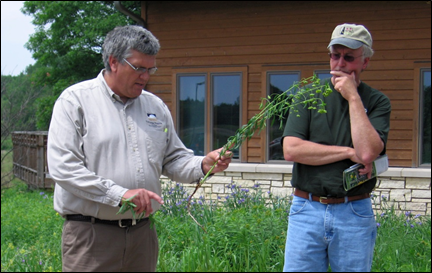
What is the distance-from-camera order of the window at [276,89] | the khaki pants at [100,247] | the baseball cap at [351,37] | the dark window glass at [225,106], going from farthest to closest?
1. the dark window glass at [225,106]
2. the window at [276,89]
3. the baseball cap at [351,37]
4. the khaki pants at [100,247]

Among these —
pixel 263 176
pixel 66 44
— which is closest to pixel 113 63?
pixel 263 176

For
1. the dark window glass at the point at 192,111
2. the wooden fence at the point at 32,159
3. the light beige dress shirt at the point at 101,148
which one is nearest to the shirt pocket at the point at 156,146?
the light beige dress shirt at the point at 101,148

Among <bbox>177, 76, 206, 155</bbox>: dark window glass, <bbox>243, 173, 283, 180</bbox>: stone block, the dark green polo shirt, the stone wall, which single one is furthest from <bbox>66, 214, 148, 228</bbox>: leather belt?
<bbox>177, 76, 206, 155</bbox>: dark window glass

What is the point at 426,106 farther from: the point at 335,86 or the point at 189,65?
the point at 335,86

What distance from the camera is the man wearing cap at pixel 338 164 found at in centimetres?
254

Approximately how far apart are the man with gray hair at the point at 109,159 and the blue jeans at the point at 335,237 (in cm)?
57

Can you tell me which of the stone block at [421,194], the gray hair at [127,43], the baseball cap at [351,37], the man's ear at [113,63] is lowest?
the stone block at [421,194]

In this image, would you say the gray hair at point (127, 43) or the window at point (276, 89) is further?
the window at point (276, 89)

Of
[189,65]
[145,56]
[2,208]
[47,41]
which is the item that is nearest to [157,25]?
[189,65]

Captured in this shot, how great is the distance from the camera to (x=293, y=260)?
2605 mm

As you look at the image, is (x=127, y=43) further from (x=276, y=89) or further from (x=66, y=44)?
(x=66, y=44)

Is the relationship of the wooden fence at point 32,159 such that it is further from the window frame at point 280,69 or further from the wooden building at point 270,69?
the window frame at point 280,69

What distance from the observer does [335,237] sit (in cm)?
256

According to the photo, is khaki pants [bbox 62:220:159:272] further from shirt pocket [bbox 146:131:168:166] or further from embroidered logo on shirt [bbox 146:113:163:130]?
embroidered logo on shirt [bbox 146:113:163:130]
